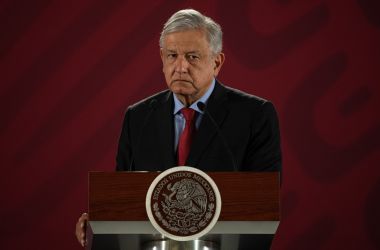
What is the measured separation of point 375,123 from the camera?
3.73 meters

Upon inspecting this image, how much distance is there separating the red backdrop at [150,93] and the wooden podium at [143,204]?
1.90m

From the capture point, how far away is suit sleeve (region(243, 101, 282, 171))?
2.25 meters

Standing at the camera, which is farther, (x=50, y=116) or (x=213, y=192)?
(x=50, y=116)

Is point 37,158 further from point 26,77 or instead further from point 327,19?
point 327,19

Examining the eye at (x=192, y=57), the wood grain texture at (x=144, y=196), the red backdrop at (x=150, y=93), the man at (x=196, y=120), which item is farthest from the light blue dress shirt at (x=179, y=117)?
the red backdrop at (x=150, y=93)

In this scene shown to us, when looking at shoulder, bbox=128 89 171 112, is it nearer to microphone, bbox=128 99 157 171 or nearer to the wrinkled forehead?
microphone, bbox=128 99 157 171

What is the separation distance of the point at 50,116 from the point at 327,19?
1272 millimetres

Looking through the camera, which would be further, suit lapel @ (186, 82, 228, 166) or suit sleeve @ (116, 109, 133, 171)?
suit sleeve @ (116, 109, 133, 171)

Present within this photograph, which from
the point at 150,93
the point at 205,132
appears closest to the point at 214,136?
the point at 205,132

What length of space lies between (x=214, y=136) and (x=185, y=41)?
0.90 ft

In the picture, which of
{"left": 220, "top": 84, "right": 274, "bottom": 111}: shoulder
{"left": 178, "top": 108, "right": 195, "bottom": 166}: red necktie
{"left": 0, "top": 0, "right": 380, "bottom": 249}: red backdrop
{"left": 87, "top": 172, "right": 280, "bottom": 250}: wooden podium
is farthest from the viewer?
{"left": 0, "top": 0, "right": 380, "bottom": 249}: red backdrop

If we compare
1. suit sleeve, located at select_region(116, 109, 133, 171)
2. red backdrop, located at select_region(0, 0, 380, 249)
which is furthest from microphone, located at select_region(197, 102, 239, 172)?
red backdrop, located at select_region(0, 0, 380, 249)

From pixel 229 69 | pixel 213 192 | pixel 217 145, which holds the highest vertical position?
pixel 229 69

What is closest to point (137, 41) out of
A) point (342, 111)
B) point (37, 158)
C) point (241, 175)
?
point (37, 158)
